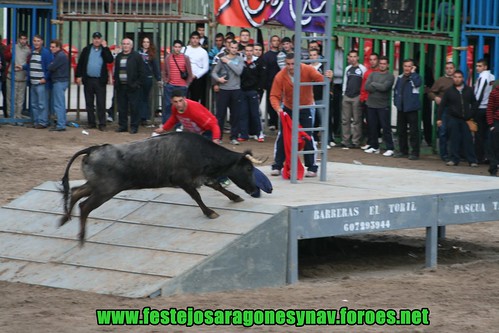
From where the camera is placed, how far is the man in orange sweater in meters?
12.1

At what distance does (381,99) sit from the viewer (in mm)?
18906

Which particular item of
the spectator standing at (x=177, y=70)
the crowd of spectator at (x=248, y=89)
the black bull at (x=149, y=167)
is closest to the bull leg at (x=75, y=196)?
the black bull at (x=149, y=167)

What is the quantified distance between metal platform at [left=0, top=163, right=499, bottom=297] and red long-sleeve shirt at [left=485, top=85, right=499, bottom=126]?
4282 mm

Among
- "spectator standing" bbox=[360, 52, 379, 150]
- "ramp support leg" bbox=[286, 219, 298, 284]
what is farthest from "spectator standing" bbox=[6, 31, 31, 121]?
"ramp support leg" bbox=[286, 219, 298, 284]

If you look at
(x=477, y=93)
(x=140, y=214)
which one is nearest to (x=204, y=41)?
(x=477, y=93)

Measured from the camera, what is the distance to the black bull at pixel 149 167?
10617mm

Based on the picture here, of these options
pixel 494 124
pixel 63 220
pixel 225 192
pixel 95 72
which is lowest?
pixel 63 220

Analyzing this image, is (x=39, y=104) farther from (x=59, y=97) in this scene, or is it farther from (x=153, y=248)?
(x=153, y=248)

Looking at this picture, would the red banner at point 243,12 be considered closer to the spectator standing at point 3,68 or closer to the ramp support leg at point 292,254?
the spectator standing at point 3,68

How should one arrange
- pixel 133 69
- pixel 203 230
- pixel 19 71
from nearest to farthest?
1. pixel 203 230
2. pixel 133 69
3. pixel 19 71

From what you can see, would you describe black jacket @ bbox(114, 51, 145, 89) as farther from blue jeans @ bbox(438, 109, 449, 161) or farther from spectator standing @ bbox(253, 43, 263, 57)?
blue jeans @ bbox(438, 109, 449, 161)

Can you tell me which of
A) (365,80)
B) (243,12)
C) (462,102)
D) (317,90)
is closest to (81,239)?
(462,102)

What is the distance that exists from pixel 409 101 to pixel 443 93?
2.07 feet

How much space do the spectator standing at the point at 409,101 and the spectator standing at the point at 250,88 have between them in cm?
294
